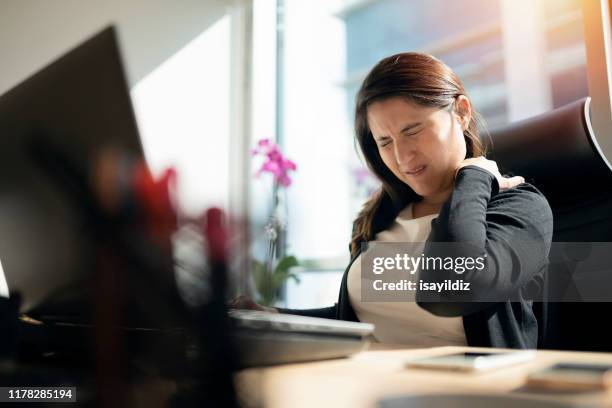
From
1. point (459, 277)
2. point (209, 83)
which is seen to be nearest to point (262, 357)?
point (459, 277)

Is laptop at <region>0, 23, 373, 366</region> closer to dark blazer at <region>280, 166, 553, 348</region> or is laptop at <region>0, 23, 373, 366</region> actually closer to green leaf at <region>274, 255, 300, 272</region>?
dark blazer at <region>280, 166, 553, 348</region>

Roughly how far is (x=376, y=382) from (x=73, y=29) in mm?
2098

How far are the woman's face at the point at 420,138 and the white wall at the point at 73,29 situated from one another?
3.32 feet

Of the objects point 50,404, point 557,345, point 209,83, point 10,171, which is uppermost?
point 209,83

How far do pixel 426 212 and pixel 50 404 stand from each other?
40.7 inches

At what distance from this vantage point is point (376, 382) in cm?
41

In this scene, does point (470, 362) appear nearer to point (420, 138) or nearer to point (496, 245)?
point (496, 245)

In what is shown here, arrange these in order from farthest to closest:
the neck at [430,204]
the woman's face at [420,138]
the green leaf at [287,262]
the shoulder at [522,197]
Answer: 1. the green leaf at [287,262]
2. the neck at [430,204]
3. the woman's face at [420,138]
4. the shoulder at [522,197]

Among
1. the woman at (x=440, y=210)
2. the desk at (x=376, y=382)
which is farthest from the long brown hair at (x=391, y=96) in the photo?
the desk at (x=376, y=382)

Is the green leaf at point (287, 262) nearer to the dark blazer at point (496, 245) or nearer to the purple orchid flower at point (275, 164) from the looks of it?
the purple orchid flower at point (275, 164)

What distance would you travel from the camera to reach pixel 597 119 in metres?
1.41

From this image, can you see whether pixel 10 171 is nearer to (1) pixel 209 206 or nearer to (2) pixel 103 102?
(2) pixel 103 102

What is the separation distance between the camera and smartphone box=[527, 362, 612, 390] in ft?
1.15

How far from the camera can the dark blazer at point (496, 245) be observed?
832 millimetres
